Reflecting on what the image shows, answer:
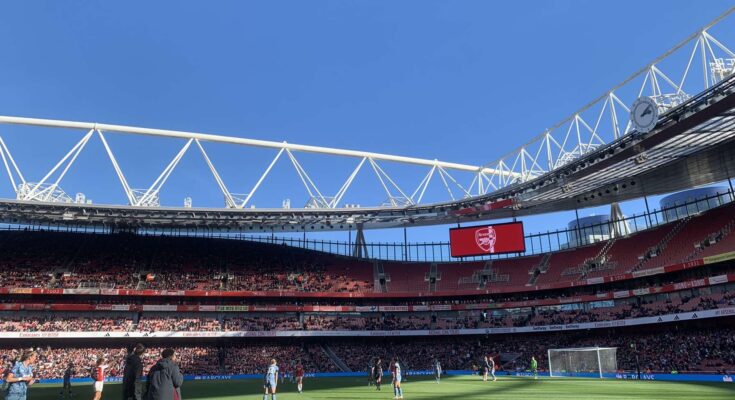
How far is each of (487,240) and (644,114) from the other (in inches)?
1390

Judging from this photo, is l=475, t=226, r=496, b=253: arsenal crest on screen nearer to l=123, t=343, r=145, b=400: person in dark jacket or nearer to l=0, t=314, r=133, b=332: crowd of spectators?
l=0, t=314, r=133, b=332: crowd of spectators

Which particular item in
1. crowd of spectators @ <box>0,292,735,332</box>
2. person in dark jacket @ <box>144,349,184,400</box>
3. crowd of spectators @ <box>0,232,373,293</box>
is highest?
Result: crowd of spectators @ <box>0,232,373,293</box>

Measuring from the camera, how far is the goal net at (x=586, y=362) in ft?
133

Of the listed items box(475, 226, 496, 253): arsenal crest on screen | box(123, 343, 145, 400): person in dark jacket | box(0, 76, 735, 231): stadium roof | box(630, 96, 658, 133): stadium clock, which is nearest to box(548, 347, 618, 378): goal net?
box(0, 76, 735, 231): stadium roof

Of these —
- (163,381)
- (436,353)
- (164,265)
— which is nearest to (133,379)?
(163,381)

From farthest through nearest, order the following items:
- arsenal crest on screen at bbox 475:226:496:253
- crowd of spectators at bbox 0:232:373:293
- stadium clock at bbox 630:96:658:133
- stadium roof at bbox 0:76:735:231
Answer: arsenal crest on screen at bbox 475:226:496:253 → crowd of spectators at bbox 0:232:373:293 → stadium roof at bbox 0:76:735:231 → stadium clock at bbox 630:96:658:133

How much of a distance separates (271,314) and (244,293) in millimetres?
4222

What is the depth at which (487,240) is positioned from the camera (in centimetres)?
6494

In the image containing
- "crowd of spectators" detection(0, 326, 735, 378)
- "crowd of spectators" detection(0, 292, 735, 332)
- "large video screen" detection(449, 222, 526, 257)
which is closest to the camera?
"crowd of spectators" detection(0, 326, 735, 378)

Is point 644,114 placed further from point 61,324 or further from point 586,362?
point 61,324

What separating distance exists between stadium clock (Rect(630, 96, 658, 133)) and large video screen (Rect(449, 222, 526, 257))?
3307 centimetres

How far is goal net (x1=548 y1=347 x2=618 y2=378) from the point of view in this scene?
40406mm

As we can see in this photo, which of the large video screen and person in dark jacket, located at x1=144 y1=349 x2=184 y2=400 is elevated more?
the large video screen

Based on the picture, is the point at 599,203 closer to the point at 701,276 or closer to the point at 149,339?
the point at 701,276
